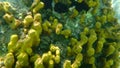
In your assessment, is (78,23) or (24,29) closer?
(24,29)

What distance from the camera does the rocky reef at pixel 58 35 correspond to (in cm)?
302

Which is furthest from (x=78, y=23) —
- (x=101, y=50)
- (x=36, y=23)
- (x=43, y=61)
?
(x=43, y=61)

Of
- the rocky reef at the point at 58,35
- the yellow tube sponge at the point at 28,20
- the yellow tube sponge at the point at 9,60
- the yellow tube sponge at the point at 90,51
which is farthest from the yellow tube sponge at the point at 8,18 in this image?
the yellow tube sponge at the point at 90,51

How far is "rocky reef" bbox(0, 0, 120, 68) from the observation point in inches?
119

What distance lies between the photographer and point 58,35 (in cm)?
349

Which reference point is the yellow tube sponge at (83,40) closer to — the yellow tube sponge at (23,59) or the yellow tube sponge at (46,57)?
the yellow tube sponge at (46,57)

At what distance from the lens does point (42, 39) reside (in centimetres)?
337

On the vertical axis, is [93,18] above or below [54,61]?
above

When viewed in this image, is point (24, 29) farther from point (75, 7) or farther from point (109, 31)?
point (109, 31)

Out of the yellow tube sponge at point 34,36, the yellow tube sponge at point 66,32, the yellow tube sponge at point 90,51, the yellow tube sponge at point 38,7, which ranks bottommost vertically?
the yellow tube sponge at point 90,51

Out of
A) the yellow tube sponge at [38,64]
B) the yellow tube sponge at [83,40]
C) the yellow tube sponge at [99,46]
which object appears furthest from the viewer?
the yellow tube sponge at [99,46]

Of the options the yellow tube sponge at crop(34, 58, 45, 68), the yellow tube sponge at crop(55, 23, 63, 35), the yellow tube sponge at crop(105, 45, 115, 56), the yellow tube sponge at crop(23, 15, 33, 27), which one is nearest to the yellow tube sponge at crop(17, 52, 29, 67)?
the yellow tube sponge at crop(34, 58, 45, 68)

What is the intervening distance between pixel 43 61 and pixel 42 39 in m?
0.52

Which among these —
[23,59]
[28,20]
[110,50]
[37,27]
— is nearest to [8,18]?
[28,20]
